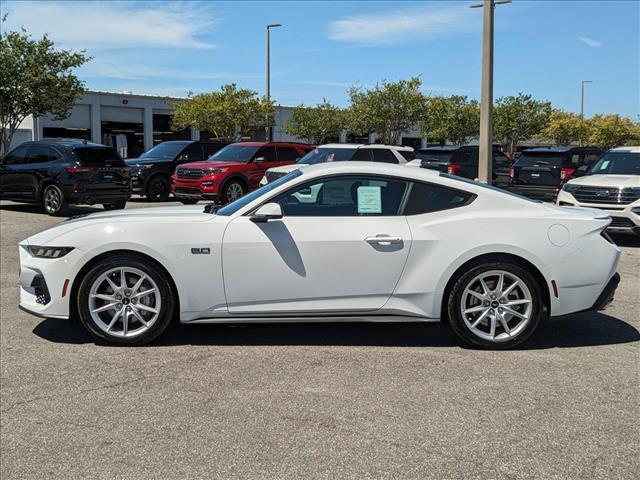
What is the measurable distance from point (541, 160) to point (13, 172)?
43.7 feet

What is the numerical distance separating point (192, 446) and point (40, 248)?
251 cm

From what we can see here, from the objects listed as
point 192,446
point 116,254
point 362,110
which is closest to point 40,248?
point 116,254

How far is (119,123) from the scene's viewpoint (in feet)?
153

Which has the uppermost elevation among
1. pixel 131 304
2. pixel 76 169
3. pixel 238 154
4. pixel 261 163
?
pixel 238 154

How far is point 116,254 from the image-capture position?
5082 millimetres

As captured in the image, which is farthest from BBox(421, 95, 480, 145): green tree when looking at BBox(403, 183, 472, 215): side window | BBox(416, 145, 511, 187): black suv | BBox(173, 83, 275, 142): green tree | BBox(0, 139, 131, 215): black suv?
BBox(403, 183, 472, 215): side window

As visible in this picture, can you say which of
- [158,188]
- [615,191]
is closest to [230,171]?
[158,188]

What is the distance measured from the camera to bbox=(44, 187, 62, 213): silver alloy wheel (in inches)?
594

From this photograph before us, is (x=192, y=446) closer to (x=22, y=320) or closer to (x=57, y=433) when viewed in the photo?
(x=57, y=433)

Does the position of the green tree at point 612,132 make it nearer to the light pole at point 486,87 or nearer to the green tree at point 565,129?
the green tree at point 565,129

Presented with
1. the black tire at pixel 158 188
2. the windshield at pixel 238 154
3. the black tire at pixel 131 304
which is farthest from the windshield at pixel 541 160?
the black tire at pixel 131 304

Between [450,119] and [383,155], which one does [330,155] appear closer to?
[383,155]

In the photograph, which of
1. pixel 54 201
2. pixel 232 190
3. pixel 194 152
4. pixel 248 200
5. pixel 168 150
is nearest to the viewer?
pixel 248 200

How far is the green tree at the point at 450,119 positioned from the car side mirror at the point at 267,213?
128ft
